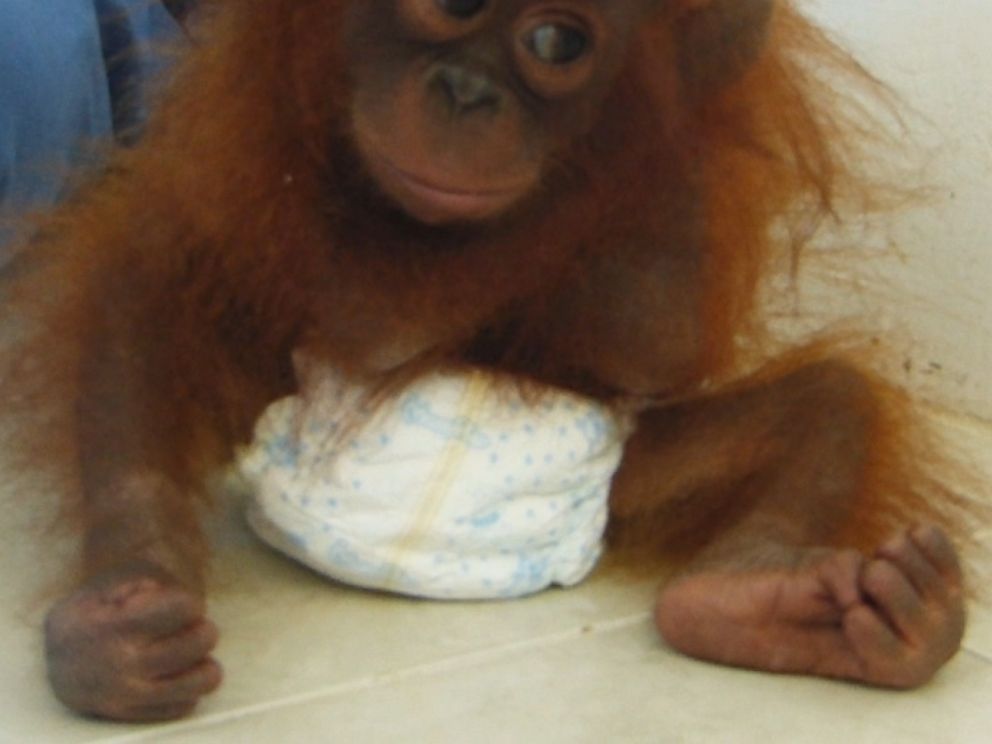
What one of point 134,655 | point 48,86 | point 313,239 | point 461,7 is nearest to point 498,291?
point 313,239

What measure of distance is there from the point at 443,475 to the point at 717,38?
0.39m

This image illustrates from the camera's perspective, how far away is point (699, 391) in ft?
4.57

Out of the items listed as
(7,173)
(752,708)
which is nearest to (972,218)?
(752,708)

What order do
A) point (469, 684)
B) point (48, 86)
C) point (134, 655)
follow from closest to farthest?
point (134, 655), point (469, 684), point (48, 86)

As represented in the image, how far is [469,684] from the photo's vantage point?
1.18m

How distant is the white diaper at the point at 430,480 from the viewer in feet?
4.17

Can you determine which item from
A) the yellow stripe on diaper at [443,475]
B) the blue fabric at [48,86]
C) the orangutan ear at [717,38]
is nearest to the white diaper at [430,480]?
the yellow stripe on diaper at [443,475]

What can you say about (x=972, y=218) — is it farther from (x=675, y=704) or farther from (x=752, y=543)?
(x=675, y=704)

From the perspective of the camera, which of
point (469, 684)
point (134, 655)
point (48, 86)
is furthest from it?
point (48, 86)

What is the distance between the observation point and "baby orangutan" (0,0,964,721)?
1137 millimetres

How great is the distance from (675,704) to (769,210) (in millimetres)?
425

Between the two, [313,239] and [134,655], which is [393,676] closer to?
[134,655]

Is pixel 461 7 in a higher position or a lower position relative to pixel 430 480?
higher

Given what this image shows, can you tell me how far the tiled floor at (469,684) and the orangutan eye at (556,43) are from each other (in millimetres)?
432
